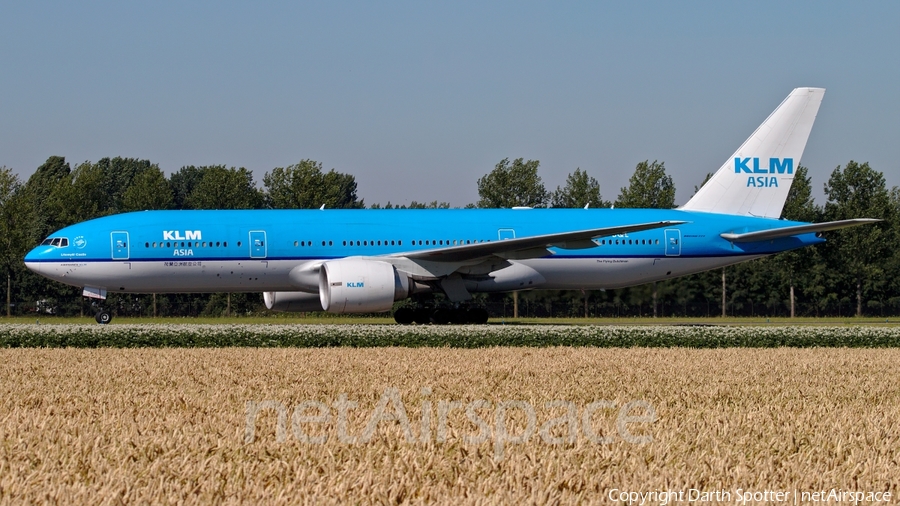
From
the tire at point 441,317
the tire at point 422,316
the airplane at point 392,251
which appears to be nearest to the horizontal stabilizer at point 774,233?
the airplane at point 392,251

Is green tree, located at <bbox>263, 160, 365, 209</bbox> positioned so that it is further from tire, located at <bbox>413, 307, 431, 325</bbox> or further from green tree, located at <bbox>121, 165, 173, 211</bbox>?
tire, located at <bbox>413, 307, 431, 325</bbox>

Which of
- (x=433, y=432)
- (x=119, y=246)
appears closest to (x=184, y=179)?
(x=119, y=246)

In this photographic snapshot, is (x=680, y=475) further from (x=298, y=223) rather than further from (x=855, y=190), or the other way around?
(x=855, y=190)

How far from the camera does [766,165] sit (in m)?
33.3

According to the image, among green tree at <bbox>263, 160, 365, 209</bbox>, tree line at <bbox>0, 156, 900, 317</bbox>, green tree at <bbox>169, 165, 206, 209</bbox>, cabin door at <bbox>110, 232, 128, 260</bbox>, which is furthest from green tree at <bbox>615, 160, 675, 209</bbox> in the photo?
green tree at <bbox>169, 165, 206, 209</bbox>

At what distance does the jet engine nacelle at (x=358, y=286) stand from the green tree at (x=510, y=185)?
3291 cm

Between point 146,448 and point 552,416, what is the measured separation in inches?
167

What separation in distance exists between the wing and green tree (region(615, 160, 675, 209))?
28.4 metres

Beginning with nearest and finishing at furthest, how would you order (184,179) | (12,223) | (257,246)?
(257,246) < (12,223) < (184,179)

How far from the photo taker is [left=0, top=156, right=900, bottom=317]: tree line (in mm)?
49156

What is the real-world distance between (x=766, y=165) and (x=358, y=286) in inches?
567

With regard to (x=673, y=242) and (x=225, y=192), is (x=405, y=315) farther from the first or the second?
(x=225, y=192)

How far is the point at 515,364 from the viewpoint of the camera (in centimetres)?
1828

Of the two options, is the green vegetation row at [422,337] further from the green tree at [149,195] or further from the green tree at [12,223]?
the green tree at [149,195]
